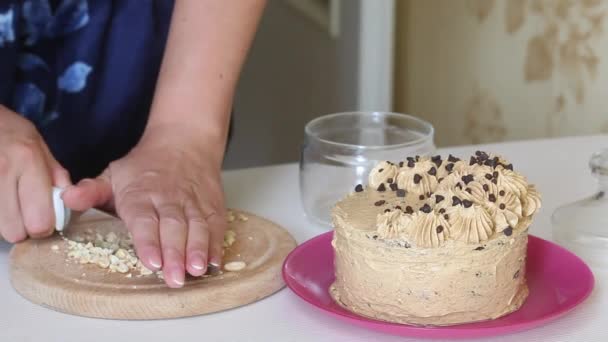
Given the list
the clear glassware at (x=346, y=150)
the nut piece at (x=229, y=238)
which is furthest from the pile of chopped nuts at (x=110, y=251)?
the clear glassware at (x=346, y=150)

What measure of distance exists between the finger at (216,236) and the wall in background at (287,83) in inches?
49.7

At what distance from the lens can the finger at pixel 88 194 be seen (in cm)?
83

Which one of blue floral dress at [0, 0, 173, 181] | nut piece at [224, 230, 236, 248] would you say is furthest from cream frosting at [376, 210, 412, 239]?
blue floral dress at [0, 0, 173, 181]

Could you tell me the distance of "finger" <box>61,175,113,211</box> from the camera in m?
0.83

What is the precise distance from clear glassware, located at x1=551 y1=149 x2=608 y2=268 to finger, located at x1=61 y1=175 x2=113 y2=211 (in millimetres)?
429

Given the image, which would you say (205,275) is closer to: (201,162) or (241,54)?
(201,162)

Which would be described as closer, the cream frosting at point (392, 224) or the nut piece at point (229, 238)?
the cream frosting at point (392, 224)

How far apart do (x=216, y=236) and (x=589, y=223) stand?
1.16 ft

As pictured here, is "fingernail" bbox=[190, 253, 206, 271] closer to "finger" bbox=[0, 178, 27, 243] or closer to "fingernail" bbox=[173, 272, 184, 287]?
"fingernail" bbox=[173, 272, 184, 287]

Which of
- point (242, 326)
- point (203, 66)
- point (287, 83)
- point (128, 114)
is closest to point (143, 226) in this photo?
point (242, 326)

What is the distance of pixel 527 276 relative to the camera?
788 millimetres

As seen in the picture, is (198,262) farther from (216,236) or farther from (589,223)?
(589,223)

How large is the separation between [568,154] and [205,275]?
1.84 feet

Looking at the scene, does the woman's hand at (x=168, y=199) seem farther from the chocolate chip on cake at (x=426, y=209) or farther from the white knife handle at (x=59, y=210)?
the chocolate chip on cake at (x=426, y=209)
